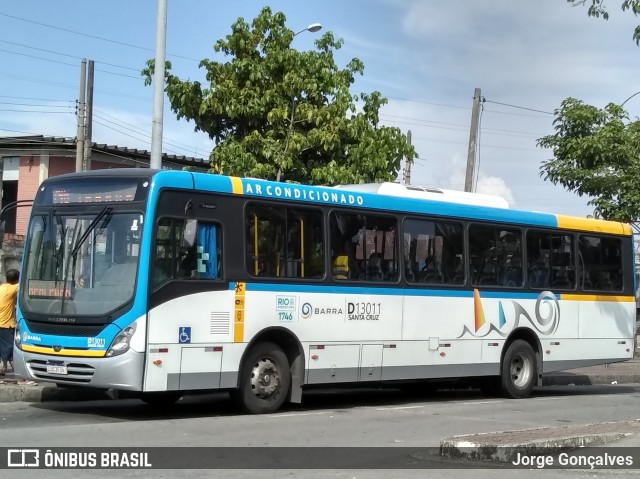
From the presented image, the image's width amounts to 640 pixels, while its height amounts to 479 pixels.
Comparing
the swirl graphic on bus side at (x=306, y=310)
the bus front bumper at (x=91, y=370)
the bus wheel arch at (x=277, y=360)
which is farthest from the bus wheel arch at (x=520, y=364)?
the bus front bumper at (x=91, y=370)

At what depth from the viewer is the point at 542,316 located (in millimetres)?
17234

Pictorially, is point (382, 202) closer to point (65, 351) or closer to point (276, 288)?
point (276, 288)

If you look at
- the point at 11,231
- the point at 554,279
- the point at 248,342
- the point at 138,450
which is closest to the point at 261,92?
the point at 554,279

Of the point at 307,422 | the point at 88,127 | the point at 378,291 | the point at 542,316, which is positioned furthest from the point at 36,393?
the point at 88,127

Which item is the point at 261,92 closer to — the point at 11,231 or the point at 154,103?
the point at 154,103

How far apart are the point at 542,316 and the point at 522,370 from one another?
1.06 meters

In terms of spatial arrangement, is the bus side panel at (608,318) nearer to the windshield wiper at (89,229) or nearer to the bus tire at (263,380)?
the bus tire at (263,380)

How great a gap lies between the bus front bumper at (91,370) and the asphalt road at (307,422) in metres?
0.48

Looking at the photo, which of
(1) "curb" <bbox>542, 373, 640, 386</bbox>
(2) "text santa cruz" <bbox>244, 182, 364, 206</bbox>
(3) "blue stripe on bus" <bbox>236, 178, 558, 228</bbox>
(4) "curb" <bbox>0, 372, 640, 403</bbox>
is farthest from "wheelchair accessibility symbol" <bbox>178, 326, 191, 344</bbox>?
(1) "curb" <bbox>542, 373, 640, 386</bbox>

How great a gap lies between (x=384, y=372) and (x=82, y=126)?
1798cm

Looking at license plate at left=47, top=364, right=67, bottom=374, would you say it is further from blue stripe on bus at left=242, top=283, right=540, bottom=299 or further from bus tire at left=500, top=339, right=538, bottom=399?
bus tire at left=500, top=339, right=538, bottom=399

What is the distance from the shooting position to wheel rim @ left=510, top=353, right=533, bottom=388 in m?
17.0

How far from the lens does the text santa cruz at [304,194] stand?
12930 mm

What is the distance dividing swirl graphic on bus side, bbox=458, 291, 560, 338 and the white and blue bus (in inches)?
1.2
